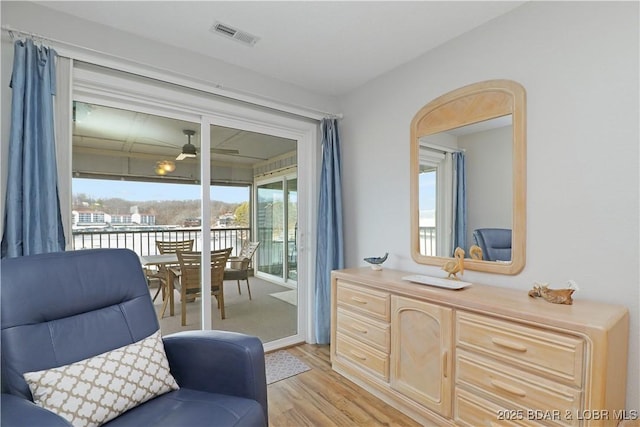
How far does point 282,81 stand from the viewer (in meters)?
2.87

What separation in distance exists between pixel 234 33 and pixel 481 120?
174cm

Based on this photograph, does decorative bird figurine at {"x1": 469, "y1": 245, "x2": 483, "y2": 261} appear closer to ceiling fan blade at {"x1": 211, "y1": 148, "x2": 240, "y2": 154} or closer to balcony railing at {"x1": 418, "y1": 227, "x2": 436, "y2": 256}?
balcony railing at {"x1": 418, "y1": 227, "x2": 436, "y2": 256}

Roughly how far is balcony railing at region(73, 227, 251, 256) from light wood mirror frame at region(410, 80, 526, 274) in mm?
1522

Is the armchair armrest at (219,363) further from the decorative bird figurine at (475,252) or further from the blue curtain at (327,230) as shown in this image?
the blue curtain at (327,230)

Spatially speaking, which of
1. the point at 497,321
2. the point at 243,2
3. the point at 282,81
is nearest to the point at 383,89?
the point at 282,81

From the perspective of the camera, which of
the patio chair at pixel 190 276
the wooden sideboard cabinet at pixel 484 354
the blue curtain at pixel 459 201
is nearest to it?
the wooden sideboard cabinet at pixel 484 354

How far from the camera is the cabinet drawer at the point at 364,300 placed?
2109 millimetres

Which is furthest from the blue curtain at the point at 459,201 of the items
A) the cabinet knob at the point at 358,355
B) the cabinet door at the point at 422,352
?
the cabinet knob at the point at 358,355

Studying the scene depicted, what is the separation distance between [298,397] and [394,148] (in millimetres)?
2025

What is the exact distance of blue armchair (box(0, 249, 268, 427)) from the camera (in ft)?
3.91

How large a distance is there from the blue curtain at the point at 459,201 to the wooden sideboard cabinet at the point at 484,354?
39 cm

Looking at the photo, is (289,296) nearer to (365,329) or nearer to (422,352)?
(365,329)

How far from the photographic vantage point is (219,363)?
1.41 meters

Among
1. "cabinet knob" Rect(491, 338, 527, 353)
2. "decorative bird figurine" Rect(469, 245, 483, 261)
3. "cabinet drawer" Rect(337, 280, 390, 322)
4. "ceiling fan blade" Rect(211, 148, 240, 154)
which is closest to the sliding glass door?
"ceiling fan blade" Rect(211, 148, 240, 154)
